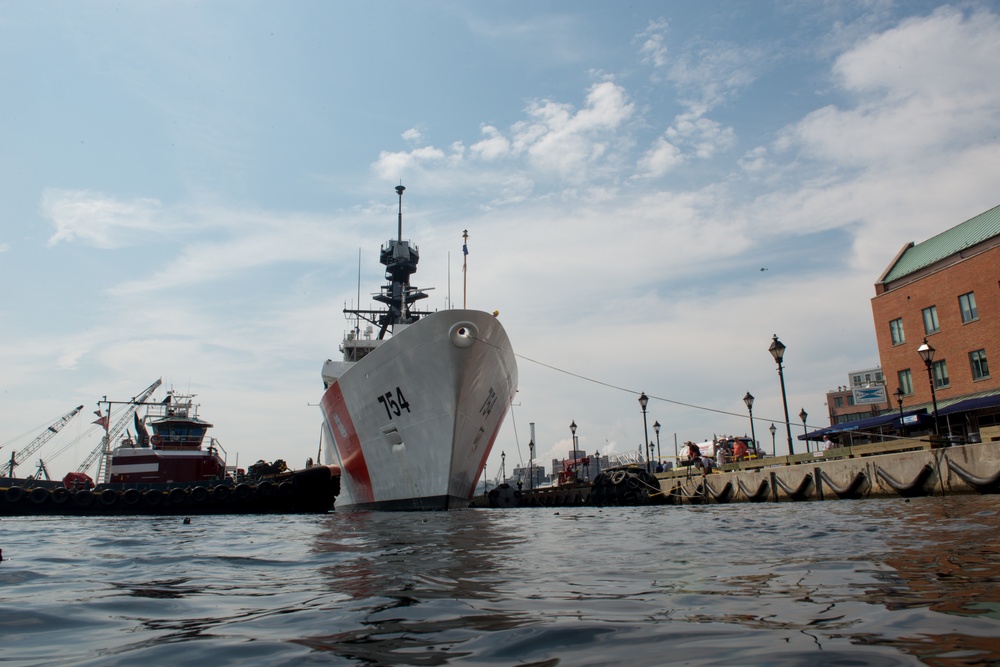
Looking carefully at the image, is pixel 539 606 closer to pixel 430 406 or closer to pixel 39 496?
pixel 430 406

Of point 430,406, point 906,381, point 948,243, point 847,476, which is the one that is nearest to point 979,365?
point 906,381

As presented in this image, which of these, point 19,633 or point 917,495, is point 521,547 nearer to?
point 19,633

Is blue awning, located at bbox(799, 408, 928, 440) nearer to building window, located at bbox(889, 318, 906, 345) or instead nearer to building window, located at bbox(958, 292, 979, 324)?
building window, located at bbox(889, 318, 906, 345)

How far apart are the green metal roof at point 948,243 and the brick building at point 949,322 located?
0.05 m

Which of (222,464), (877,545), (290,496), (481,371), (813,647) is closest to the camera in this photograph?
(813,647)

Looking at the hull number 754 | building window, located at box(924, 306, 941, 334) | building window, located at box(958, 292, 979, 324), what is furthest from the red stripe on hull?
building window, located at box(924, 306, 941, 334)

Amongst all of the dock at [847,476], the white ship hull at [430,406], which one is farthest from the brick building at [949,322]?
the white ship hull at [430,406]

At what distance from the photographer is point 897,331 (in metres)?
32.6

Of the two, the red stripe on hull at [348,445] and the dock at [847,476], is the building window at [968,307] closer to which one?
the dock at [847,476]

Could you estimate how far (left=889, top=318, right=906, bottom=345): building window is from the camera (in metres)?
32.2

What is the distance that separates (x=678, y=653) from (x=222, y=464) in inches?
1482

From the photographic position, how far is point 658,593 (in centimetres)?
366

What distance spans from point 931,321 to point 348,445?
2723cm

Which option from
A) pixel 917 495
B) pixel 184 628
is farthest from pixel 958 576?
pixel 917 495
